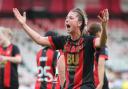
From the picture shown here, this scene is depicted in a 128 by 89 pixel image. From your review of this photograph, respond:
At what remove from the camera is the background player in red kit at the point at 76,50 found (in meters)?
7.45

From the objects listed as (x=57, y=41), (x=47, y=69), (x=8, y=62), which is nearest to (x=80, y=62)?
(x=57, y=41)

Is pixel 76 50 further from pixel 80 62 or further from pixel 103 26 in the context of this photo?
pixel 103 26

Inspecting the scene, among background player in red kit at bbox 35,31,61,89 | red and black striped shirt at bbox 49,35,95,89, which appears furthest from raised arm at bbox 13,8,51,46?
background player in red kit at bbox 35,31,61,89

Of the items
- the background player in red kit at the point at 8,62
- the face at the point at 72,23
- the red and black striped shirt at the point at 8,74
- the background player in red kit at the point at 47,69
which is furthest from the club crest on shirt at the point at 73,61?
the red and black striped shirt at the point at 8,74

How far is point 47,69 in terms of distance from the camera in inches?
421

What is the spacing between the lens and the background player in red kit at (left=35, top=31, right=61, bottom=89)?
1071 cm

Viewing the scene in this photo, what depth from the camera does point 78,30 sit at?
7531 mm

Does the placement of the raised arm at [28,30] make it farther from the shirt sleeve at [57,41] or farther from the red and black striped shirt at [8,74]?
the red and black striped shirt at [8,74]

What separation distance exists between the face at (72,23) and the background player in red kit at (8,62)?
3465 millimetres

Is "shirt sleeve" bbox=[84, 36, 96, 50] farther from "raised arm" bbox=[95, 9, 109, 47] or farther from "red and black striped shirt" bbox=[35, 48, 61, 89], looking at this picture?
"red and black striped shirt" bbox=[35, 48, 61, 89]

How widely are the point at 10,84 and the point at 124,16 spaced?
14.2 meters

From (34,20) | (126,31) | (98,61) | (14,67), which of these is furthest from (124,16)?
(98,61)

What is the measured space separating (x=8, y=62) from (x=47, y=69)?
79cm

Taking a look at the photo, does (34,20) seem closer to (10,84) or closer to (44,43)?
(10,84)
